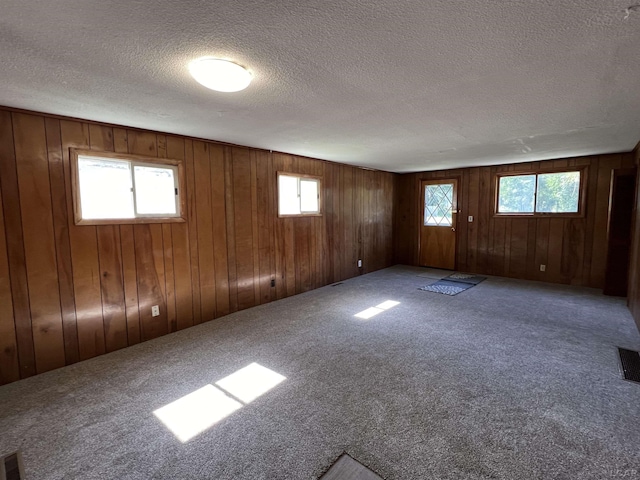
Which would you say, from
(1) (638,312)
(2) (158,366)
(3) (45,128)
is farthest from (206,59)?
(1) (638,312)

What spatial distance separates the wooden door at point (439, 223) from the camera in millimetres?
6340

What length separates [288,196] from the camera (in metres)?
4.63

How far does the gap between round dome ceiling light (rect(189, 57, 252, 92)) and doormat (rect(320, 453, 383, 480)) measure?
2.22 m

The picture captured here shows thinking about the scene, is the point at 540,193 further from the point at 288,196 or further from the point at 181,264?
the point at 181,264

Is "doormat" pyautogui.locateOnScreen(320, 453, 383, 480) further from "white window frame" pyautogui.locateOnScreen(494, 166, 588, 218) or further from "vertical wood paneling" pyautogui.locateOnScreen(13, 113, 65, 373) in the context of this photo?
"white window frame" pyautogui.locateOnScreen(494, 166, 588, 218)

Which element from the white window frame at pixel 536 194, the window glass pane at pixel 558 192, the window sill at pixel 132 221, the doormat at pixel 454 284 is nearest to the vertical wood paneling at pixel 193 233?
the window sill at pixel 132 221

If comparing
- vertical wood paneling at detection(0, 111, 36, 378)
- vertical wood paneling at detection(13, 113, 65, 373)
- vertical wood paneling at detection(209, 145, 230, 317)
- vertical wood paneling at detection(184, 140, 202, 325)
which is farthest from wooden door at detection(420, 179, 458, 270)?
vertical wood paneling at detection(0, 111, 36, 378)

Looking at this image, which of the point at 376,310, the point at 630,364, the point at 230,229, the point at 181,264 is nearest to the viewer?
the point at 630,364

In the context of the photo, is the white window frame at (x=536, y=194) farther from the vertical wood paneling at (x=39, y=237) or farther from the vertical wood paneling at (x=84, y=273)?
the vertical wood paneling at (x=39, y=237)

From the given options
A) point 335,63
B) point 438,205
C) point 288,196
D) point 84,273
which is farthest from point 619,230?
point 84,273

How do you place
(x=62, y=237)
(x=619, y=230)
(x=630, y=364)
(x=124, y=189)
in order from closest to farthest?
(x=630, y=364), (x=62, y=237), (x=124, y=189), (x=619, y=230)

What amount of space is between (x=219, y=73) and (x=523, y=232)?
5.76 m

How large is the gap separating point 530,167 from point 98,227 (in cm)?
645

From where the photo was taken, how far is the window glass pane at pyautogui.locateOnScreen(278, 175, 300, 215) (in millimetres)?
4488
